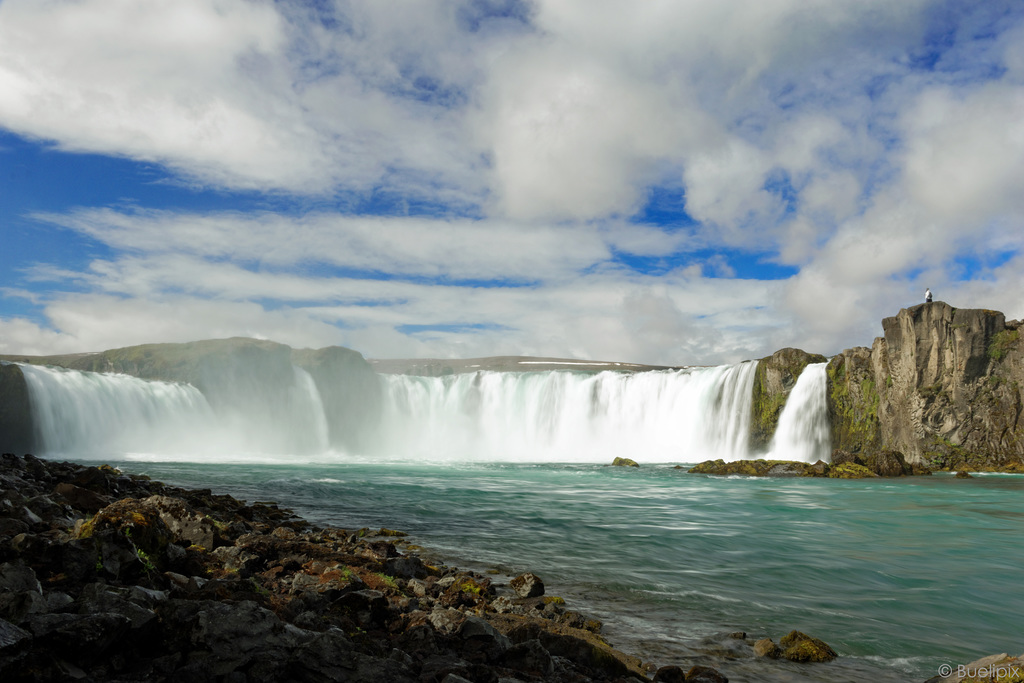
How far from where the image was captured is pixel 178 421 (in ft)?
171

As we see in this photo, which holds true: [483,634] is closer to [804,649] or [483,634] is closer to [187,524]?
[804,649]

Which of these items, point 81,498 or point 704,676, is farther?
point 81,498

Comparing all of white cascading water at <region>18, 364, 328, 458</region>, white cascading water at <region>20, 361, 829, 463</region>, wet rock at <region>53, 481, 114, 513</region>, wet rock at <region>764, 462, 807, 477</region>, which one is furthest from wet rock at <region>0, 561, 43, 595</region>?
white cascading water at <region>18, 364, 328, 458</region>

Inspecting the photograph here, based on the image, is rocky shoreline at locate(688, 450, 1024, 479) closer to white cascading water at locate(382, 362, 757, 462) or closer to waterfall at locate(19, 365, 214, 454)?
white cascading water at locate(382, 362, 757, 462)

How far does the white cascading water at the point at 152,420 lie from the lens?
4316cm

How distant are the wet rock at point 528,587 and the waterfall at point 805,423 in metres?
41.4

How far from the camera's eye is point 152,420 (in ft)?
162

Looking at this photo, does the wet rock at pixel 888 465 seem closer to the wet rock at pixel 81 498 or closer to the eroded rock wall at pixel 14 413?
the wet rock at pixel 81 498

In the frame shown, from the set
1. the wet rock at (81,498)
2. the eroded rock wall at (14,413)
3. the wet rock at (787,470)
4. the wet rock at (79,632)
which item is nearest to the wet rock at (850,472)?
the wet rock at (787,470)

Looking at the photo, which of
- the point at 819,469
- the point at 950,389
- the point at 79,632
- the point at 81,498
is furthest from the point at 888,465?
the point at 79,632

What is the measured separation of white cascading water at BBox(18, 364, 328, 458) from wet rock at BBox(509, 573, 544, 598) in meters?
45.7

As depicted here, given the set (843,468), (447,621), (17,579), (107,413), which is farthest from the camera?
(107,413)

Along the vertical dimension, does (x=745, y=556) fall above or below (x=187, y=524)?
below

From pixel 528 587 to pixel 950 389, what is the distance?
42.4 meters
